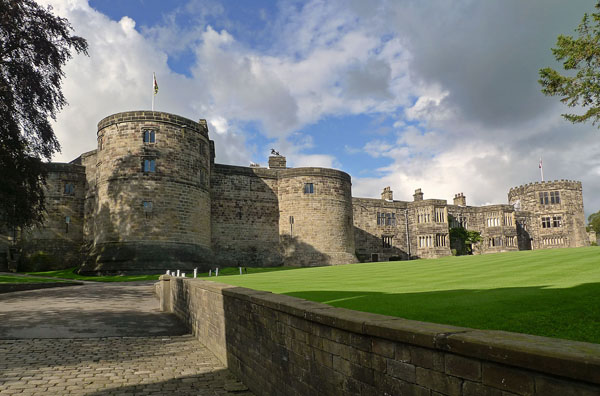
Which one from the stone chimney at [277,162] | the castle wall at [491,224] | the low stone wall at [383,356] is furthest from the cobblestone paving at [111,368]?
the castle wall at [491,224]

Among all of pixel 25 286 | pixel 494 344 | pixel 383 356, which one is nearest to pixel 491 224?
pixel 25 286

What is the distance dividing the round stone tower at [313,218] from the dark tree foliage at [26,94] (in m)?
21.5

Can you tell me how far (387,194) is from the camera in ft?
175

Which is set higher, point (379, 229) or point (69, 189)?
point (69, 189)

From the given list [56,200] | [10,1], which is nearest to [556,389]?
[10,1]

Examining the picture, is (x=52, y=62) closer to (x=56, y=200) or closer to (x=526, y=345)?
(x=56, y=200)

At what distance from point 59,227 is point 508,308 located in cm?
3770

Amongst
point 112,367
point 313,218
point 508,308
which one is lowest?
point 112,367

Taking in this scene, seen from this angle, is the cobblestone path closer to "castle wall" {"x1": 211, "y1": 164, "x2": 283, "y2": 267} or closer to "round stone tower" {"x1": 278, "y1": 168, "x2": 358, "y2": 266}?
"castle wall" {"x1": 211, "y1": 164, "x2": 283, "y2": 267}

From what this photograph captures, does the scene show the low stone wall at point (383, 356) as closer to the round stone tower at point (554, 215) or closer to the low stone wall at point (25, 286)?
the low stone wall at point (25, 286)

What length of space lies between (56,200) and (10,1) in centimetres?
2042

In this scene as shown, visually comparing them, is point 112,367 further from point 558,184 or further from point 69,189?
point 558,184

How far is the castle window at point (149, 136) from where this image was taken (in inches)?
1180

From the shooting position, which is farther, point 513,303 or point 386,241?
point 386,241
